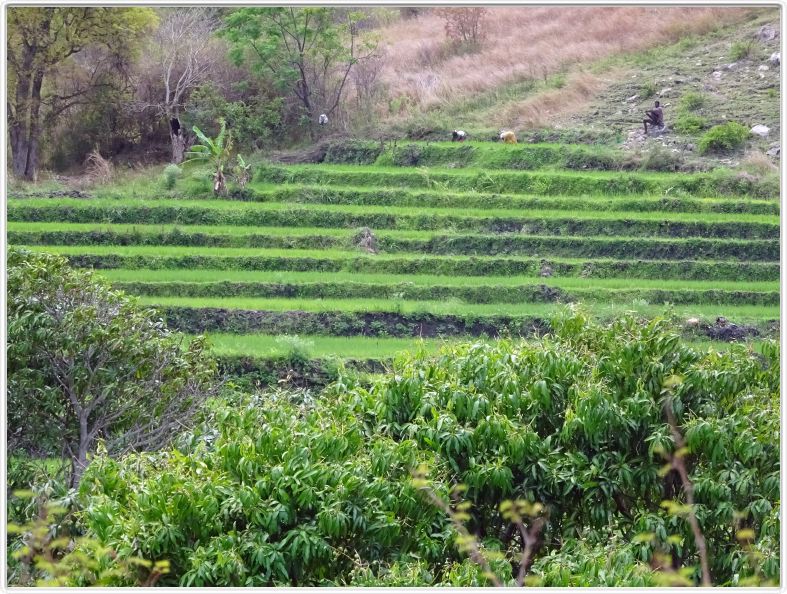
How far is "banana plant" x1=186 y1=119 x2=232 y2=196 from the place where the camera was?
906 inches

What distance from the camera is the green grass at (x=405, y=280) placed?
19.1 m

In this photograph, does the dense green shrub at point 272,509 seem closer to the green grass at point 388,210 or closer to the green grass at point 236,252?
the green grass at point 236,252

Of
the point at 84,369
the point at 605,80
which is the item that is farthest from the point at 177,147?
the point at 84,369

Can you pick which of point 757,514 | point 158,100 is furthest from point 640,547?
point 158,100

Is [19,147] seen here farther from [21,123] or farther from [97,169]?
[97,169]

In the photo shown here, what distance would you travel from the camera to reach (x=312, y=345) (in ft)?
52.7

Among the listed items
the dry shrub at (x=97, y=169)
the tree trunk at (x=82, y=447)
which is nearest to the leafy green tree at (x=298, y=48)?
the dry shrub at (x=97, y=169)

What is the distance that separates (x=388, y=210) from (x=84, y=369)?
44.4ft

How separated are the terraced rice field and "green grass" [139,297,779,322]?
0.05 meters

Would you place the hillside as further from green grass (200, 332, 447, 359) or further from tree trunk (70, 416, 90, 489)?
tree trunk (70, 416, 90, 489)

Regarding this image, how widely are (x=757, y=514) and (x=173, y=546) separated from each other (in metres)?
3.36

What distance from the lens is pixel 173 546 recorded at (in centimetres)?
555

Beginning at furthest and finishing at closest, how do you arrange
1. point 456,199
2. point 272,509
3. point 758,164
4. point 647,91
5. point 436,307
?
point 647,91
point 758,164
point 456,199
point 436,307
point 272,509

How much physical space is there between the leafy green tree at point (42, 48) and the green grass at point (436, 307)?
9.59 metres
